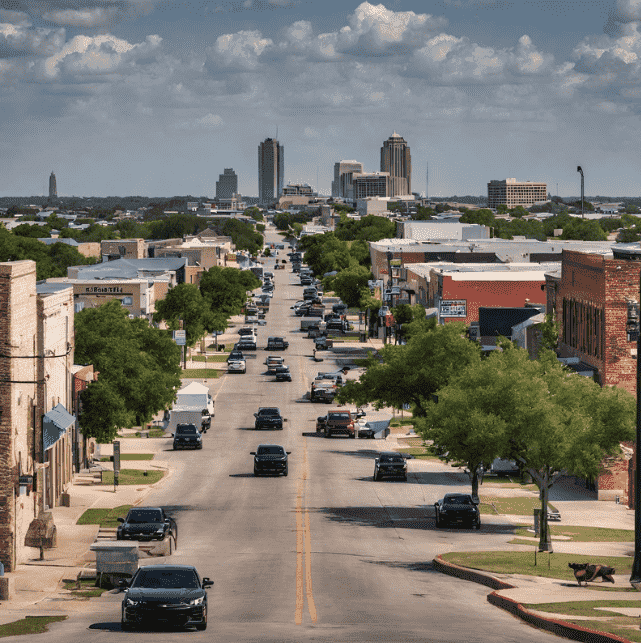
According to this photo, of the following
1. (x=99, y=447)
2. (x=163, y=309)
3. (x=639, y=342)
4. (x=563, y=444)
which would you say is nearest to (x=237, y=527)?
(x=563, y=444)

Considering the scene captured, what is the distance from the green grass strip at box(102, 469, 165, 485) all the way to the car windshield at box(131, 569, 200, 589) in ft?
100

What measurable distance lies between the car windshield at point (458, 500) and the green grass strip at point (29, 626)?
793 inches

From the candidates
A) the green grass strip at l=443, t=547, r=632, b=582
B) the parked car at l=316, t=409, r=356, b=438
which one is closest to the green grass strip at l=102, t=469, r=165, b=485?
the parked car at l=316, t=409, r=356, b=438

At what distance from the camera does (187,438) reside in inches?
2771

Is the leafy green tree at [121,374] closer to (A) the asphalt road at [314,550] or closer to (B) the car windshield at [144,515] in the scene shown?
(A) the asphalt road at [314,550]

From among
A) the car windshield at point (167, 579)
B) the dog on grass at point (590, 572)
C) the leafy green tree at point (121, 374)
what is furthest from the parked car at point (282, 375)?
the car windshield at point (167, 579)

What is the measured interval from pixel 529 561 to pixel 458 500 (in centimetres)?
912

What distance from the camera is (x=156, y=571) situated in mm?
27578

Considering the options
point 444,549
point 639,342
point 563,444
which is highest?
point 639,342

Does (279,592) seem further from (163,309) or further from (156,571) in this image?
(163,309)

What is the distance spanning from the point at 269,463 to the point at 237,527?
13.7m

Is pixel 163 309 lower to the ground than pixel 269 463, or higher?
higher

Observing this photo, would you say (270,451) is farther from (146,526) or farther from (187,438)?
(146,526)

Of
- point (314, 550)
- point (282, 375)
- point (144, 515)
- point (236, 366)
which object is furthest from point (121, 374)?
point (236, 366)
